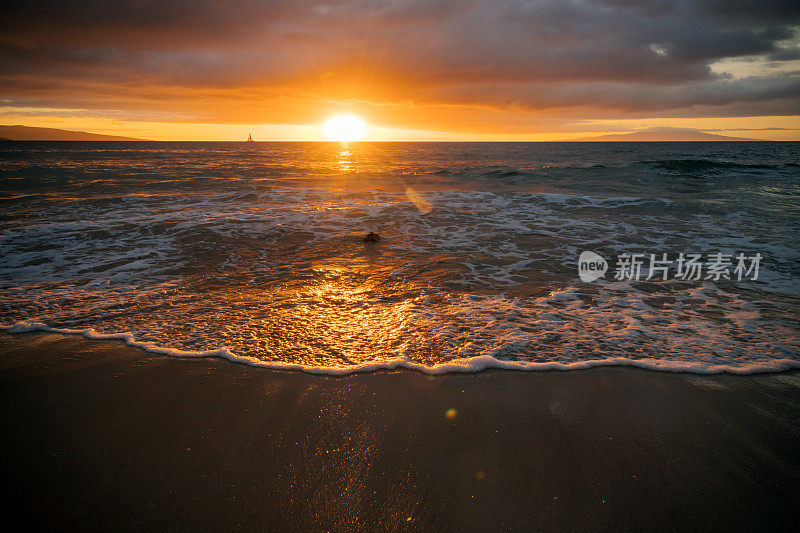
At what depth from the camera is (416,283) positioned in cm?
611

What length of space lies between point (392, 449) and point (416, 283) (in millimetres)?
3599

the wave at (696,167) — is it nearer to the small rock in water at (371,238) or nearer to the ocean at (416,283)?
the ocean at (416,283)

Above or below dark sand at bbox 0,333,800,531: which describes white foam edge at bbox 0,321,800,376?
above

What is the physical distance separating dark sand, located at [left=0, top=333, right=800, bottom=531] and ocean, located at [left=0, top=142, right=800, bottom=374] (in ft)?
1.29

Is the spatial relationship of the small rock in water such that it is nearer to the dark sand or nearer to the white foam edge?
the white foam edge

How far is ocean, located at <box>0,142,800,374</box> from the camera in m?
4.03

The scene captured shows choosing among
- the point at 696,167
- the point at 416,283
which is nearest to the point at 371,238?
the point at 416,283

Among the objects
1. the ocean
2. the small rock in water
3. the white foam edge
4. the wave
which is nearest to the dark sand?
the white foam edge

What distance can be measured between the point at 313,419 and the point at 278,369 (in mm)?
809

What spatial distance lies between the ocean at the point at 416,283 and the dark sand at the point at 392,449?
39cm

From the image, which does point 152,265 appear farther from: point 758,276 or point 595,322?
point 758,276

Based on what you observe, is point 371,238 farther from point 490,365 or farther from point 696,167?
point 696,167

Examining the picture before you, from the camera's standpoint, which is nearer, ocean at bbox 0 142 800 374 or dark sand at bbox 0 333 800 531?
dark sand at bbox 0 333 800 531

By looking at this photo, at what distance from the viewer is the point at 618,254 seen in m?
7.93
